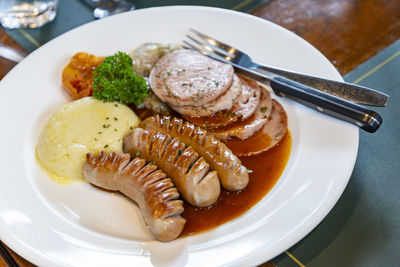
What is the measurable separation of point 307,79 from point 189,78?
823mm

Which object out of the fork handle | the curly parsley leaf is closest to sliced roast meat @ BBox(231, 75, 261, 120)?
the fork handle

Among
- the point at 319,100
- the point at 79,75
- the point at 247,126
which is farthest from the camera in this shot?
the point at 79,75

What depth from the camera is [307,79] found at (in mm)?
2963

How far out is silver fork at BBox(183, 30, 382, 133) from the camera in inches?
101

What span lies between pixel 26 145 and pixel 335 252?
2.03 metres

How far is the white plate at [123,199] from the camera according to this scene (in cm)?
218

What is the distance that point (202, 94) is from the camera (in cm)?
284

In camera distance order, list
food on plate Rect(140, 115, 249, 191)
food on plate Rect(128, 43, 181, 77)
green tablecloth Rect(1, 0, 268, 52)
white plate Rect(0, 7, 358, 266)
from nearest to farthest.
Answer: white plate Rect(0, 7, 358, 266) < food on plate Rect(140, 115, 249, 191) < food on plate Rect(128, 43, 181, 77) < green tablecloth Rect(1, 0, 268, 52)

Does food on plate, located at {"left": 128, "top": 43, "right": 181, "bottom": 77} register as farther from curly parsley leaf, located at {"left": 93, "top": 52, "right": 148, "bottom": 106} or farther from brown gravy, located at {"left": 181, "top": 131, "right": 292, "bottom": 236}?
brown gravy, located at {"left": 181, "top": 131, "right": 292, "bottom": 236}

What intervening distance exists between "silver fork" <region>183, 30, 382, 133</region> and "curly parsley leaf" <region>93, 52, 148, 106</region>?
2.17 ft

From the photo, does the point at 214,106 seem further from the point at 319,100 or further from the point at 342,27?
the point at 342,27

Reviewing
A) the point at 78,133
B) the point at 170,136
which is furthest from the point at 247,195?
the point at 78,133

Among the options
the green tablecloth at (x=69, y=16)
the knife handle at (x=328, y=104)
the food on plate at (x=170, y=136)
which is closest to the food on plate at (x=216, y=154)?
the food on plate at (x=170, y=136)

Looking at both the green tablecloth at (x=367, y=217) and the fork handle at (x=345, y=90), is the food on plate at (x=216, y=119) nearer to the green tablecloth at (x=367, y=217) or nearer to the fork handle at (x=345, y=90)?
the fork handle at (x=345, y=90)
